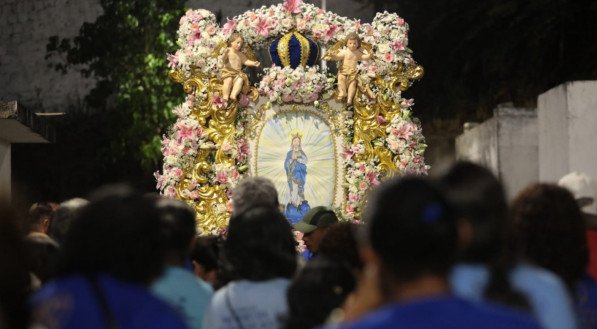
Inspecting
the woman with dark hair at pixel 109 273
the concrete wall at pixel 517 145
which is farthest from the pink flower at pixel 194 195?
the woman with dark hair at pixel 109 273

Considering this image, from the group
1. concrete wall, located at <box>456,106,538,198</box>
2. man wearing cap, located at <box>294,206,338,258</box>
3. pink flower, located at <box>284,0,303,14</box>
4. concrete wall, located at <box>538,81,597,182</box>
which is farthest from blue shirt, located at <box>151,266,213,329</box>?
concrete wall, located at <box>456,106,538,198</box>

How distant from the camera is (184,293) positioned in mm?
5336

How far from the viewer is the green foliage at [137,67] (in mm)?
19500

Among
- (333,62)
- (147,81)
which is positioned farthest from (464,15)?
(333,62)

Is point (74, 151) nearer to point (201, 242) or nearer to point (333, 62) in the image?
point (333, 62)

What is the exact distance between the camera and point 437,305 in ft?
10.2

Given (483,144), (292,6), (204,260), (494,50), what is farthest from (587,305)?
(494,50)

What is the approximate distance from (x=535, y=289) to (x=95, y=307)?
1420mm

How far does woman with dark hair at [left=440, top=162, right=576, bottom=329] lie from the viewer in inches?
157

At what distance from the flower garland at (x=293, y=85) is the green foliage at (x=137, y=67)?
7338 millimetres

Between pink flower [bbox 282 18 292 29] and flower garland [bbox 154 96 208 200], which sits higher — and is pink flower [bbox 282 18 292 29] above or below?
above

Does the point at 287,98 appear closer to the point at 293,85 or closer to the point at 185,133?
the point at 293,85

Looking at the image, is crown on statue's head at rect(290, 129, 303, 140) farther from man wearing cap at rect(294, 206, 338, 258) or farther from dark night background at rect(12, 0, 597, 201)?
dark night background at rect(12, 0, 597, 201)

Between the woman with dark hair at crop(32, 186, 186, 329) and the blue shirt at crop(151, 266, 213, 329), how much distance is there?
1143mm
